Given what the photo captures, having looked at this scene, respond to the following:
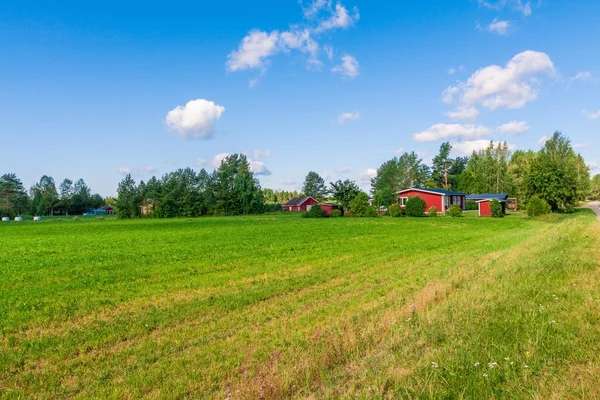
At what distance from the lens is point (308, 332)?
21.9ft

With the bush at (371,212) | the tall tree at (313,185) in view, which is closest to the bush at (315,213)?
the bush at (371,212)

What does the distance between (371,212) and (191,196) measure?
4184cm

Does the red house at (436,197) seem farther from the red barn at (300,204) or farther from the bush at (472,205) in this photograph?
the red barn at (300,204)

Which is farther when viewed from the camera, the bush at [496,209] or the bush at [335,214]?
the bush at [335,214]

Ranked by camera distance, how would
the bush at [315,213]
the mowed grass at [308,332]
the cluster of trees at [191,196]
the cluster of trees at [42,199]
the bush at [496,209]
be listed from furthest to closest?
the cluster of trees at [42,199] < the cluster of trees at [191,196] < the bush at [315,213] < the bush at [496,209] < the mowed grass at [308,332]

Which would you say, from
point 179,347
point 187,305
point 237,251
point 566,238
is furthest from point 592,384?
point 566,238

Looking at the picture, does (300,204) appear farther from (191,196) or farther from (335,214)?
(335,214)

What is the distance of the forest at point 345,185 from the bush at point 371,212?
432 cm

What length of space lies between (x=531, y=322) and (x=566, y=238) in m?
14.9

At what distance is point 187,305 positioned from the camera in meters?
8.70

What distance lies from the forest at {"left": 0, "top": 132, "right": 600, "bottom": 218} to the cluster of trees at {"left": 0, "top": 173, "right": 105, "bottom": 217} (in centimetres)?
25

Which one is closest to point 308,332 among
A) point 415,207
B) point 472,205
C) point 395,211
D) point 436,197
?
point 415,207

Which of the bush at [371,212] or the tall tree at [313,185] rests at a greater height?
the tall tree at [313,185]

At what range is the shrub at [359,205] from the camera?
Result: 54.7 metres
